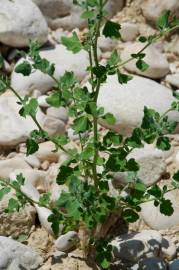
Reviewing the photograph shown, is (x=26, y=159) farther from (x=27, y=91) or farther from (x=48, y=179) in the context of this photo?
(x=27, y=91)

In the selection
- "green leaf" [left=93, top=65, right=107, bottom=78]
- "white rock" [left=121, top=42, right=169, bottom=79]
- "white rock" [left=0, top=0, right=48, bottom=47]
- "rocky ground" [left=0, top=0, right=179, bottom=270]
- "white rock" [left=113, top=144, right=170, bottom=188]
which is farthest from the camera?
"white rock" [left=0, top=0, right=48, bottom=47]

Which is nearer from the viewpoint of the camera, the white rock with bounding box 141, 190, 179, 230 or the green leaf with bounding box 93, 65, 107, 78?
the green leaf with bounding box 93, 65, 107, 78

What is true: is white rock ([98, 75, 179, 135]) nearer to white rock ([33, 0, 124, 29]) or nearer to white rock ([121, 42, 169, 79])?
white rock ([121, 42, 169, 79])

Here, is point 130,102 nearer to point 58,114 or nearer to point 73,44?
A: point 58,114

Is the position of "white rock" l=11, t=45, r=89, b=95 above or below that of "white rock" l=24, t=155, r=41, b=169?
above

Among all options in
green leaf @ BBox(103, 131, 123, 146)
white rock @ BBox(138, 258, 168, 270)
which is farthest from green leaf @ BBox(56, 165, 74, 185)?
white rock @ BBox(138, 258, 168, 270)

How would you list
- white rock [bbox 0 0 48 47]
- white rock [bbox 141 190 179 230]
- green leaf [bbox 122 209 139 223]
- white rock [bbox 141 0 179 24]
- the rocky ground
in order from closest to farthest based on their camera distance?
green leaf [bbox 122 209 139 223], the rocky ground, white rock [bbox 141 190 179 230], white rock [bbox 0 0 48 47], white rock [bbox 141 0 179 24]

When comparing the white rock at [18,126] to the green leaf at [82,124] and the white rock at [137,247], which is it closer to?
the white rock at [137,247]
